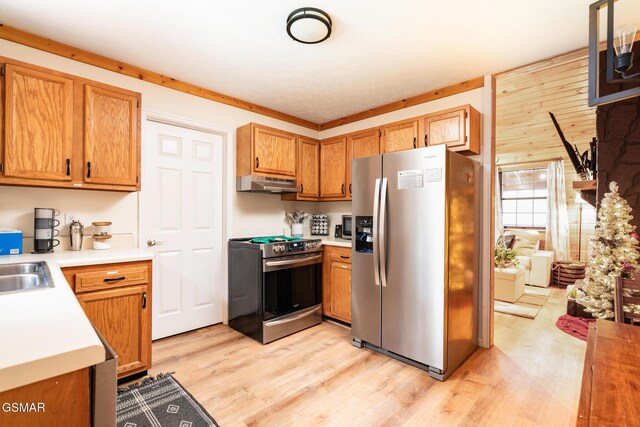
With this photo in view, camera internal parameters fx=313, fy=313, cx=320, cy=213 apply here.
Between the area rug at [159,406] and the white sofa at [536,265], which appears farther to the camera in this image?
the white sofa at [536,265]

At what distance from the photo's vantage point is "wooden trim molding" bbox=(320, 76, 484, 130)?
9.66 ft

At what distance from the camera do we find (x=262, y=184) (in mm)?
3230

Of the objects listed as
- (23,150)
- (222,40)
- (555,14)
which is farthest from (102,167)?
(555,14)

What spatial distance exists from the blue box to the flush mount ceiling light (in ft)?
7.44

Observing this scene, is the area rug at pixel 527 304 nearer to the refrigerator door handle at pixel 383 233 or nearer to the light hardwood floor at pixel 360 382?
the light hardwood floor at pixel 360 382

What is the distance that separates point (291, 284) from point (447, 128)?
2118 mm

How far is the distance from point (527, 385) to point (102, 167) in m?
3.45

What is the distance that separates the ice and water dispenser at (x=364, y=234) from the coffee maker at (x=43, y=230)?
235 cm

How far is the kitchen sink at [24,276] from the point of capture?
1.44m

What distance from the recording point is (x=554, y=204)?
19.9ft

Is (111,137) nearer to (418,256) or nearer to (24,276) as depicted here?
(24,276)

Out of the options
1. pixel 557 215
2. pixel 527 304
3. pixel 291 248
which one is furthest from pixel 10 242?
pixel 557 215

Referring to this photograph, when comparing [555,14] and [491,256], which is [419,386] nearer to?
[491,256]

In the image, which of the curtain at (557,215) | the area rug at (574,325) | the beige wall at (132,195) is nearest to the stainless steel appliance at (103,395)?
the beige wall at (132,195)
